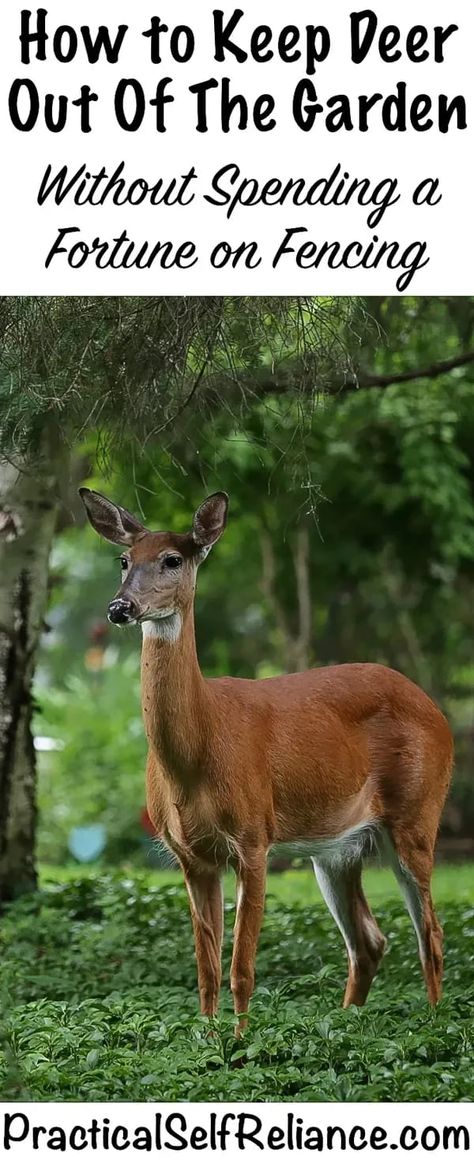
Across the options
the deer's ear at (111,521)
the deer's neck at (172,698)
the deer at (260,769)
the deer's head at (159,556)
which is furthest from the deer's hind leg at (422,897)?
the deer's ear at (111,521)

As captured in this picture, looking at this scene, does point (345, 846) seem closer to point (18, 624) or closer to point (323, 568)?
point (18, 624)

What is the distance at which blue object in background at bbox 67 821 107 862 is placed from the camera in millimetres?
17297

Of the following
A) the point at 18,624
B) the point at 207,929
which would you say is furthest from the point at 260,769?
the point at 18,624

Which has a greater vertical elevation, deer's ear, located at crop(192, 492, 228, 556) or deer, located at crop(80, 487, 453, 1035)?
deer's ear, located at crop(192, 492, 228, 556)

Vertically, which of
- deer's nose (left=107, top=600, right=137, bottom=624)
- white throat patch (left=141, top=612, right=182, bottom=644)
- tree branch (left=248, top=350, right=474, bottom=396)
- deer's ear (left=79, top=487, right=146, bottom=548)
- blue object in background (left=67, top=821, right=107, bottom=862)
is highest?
tree branch (left=248, top=350, right=474, bottom=396)

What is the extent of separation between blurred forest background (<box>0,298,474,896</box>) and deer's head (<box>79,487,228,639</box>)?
26 centimetres

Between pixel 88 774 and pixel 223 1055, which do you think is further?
pixel 88 774

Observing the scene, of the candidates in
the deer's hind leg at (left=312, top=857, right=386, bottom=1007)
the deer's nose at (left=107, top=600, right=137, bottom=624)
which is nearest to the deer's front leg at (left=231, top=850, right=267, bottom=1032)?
the deer's hind leg at (left=312, top=857, right=386, bottom=1007)

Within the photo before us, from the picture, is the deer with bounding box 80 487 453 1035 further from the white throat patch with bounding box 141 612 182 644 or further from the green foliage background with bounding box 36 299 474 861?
the green foliage background with bounding box 36 299 474 861

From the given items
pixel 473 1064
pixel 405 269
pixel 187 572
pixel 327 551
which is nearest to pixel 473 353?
pixel 405 269

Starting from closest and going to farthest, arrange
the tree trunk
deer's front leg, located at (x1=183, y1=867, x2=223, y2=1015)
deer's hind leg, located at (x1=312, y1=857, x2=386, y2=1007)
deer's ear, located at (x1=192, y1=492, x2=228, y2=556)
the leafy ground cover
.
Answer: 1. the leafy ground cover
2. deer's ear, located at (x1=192, y1=492, x2=228, y2=556)
3. deer's front leg, located at (x1=183, y1=867, x2=223, y2=1015)
4. deer's hind leg, located at (x1=312, y1=857, x2=386, y2=1007)
5. the tree trunk
